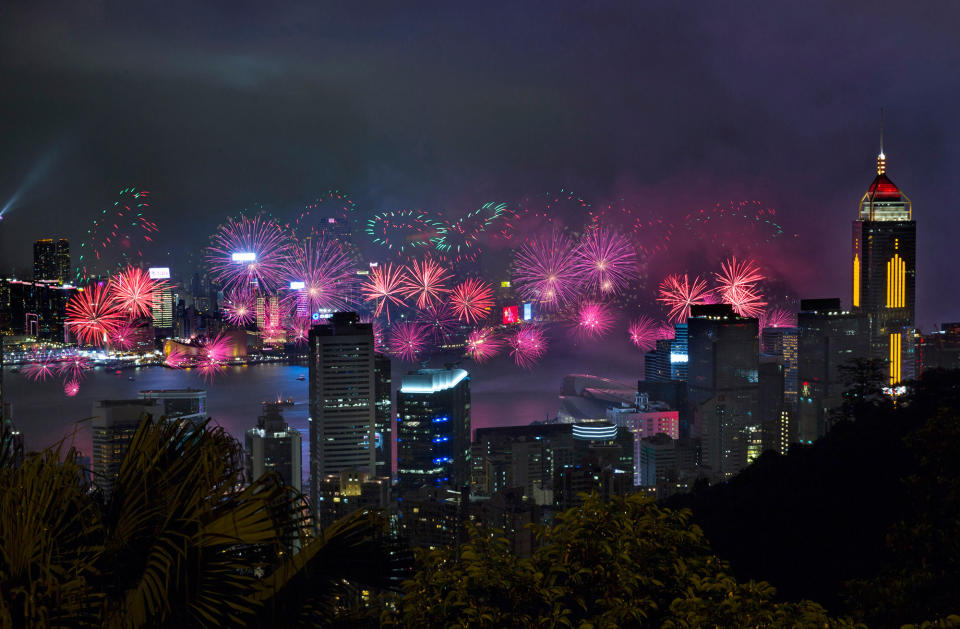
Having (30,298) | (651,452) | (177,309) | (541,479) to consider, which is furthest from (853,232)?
(30,298)

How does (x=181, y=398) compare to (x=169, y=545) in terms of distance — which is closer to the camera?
(x=169, y=545)

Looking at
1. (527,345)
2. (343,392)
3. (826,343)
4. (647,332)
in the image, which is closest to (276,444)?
(343,392)

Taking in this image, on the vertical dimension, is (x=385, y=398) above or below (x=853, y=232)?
below

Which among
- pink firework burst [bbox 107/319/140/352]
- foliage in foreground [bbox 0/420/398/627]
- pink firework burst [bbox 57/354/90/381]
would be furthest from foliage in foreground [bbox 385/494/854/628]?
pink firework burst [bbox 57/354/90/381]

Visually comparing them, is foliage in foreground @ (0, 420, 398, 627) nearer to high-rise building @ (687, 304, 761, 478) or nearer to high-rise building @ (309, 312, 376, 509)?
high-rise building @ (309, 312, 376, 509)

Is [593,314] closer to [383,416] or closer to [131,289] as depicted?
[383,416]

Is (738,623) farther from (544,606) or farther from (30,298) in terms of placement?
(30,298)
